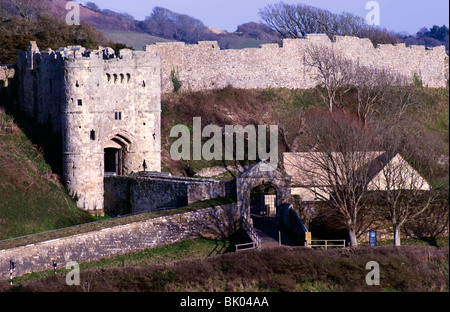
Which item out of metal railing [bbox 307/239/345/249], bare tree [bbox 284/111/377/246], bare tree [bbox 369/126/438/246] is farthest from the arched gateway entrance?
metal railing [bbox 307/239/345/249]

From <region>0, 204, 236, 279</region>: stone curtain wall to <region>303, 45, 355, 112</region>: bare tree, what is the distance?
21628 mm

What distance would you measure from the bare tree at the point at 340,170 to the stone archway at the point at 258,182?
0.88 m

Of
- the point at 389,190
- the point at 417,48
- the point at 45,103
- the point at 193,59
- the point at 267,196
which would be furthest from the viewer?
the point at 417,48

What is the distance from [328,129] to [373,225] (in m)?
6.90

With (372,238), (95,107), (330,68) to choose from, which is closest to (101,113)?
(95,107)

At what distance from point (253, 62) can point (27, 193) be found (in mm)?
21957

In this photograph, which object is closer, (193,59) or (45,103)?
(45,103)

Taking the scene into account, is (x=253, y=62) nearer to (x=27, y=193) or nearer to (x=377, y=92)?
(x=377, y=92)

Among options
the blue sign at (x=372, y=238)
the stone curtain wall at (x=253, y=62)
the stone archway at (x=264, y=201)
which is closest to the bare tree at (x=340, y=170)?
the blue sign at (x=372, y=238)

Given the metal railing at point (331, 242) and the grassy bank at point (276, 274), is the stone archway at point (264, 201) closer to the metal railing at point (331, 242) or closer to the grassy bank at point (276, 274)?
the metal railing at point (331, 242)

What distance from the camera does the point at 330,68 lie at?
209 feet
